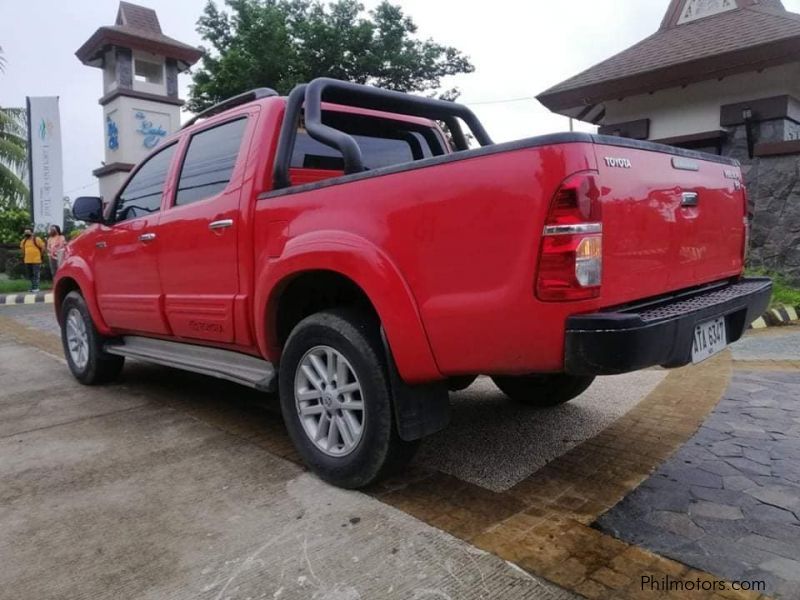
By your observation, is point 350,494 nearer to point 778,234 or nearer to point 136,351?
point 136,351

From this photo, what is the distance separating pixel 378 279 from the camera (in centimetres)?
253

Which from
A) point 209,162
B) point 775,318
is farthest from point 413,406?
point 775,318

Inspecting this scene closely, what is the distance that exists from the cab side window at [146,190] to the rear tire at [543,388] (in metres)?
2.55

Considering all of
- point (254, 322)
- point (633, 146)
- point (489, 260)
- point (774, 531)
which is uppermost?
point (633, 146)

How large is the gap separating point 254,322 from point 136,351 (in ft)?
5.14

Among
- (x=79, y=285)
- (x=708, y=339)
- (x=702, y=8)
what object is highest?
(x=702, y=8)

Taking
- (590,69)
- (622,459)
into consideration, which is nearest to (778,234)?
(590,69)

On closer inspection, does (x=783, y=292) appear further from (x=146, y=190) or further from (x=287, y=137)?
(x=146, y=190)

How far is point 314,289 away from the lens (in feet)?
10.5

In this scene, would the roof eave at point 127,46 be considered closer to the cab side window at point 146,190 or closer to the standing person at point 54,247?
the standing person at point 54,247

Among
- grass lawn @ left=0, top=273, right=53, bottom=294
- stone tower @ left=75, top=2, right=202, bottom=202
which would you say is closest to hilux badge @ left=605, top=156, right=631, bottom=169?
grass lawn @ left=0, top=273, right=53, bottom=294

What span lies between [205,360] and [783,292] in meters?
8.07

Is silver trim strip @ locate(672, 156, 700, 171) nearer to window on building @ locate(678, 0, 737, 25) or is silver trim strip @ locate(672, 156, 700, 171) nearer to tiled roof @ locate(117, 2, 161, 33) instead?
window on building @ locate(678, 0, 737, 25)

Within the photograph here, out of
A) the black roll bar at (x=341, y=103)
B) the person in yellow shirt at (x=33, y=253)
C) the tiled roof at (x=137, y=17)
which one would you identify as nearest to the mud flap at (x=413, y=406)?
the black roll bar at (x=341, y=103)
